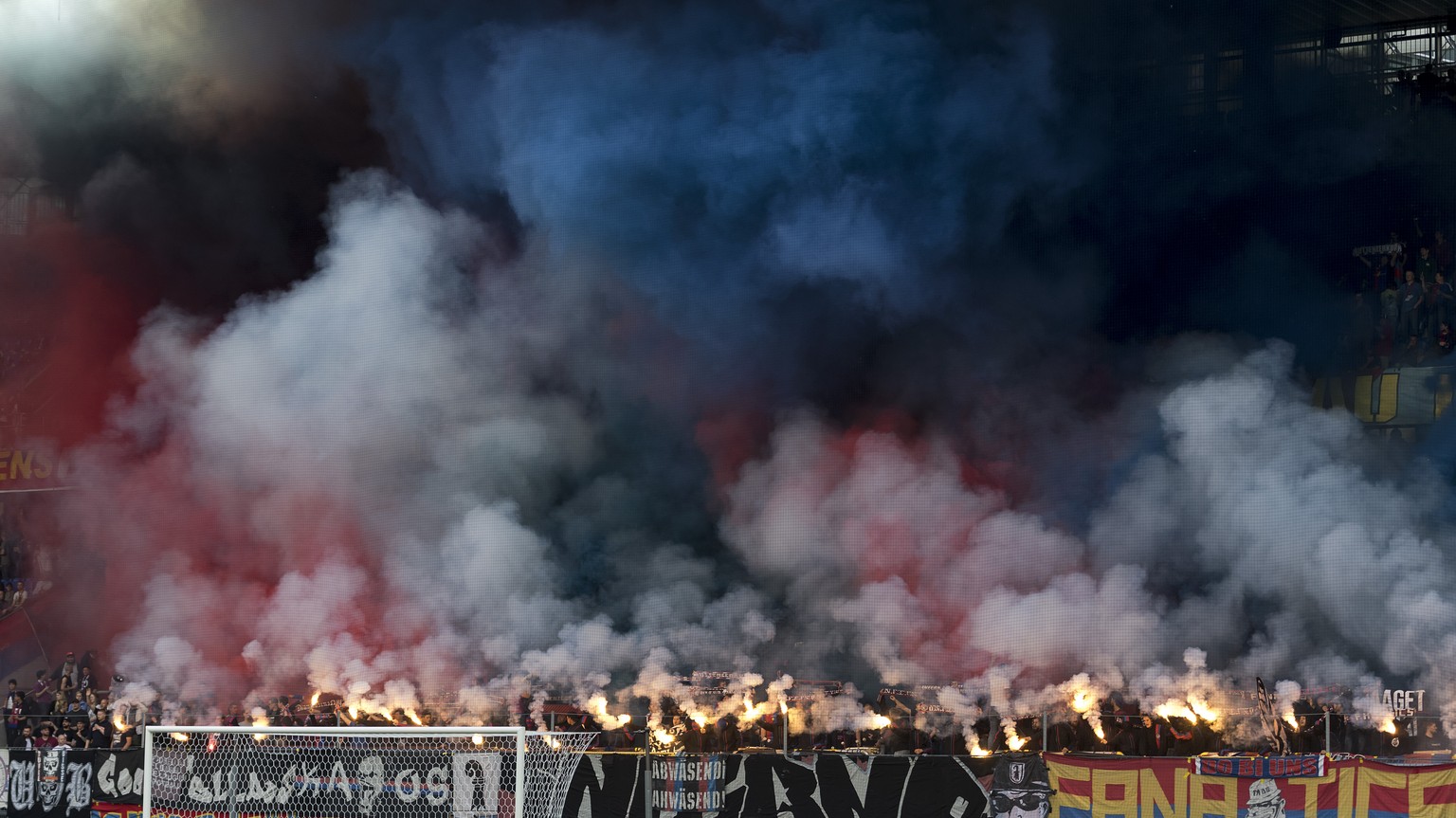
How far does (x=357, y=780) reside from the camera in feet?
46.2

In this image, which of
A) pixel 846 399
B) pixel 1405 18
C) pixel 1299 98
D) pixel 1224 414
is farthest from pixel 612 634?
pixel 1405 18

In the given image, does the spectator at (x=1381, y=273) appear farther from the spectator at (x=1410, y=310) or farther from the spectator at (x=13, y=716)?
the spectator at (x=13, y=716)

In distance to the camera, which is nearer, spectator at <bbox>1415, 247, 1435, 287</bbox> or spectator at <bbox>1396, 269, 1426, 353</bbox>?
spectator at <bbox>1396, 269, 1426, 353</bbox>

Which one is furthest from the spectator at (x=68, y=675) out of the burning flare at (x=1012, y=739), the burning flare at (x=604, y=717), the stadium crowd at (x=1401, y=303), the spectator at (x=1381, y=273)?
the spectator at (x=1381, y=273)

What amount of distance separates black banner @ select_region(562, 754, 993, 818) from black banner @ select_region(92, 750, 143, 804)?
177 inches

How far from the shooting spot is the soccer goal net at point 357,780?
13609 mm

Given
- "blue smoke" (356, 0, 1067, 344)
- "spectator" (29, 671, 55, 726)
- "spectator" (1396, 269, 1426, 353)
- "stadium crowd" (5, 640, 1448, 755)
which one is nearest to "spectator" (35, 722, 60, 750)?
"stadium crowd" (5, 640, 1448, 755)

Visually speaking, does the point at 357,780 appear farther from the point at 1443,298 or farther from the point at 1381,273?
the point at 1443,298

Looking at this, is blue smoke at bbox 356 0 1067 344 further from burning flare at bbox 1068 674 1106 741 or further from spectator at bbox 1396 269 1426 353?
burning flare at bbox 1068 674 1106 741

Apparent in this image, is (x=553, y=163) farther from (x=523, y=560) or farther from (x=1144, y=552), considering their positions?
Answer: (x=1144, y=552)

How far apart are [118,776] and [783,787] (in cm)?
667

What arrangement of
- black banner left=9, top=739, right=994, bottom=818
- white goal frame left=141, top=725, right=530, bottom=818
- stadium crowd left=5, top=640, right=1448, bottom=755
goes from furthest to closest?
stadium crowd left=5, top=640, right=1448, bottom=755 < black banner left=9, top=739, right=994, bottom=818 < white goal frame left=141, top=725, right=530, bottom=818

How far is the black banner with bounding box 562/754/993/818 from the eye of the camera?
44.1 feet

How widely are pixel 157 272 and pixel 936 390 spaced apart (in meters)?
11.6
